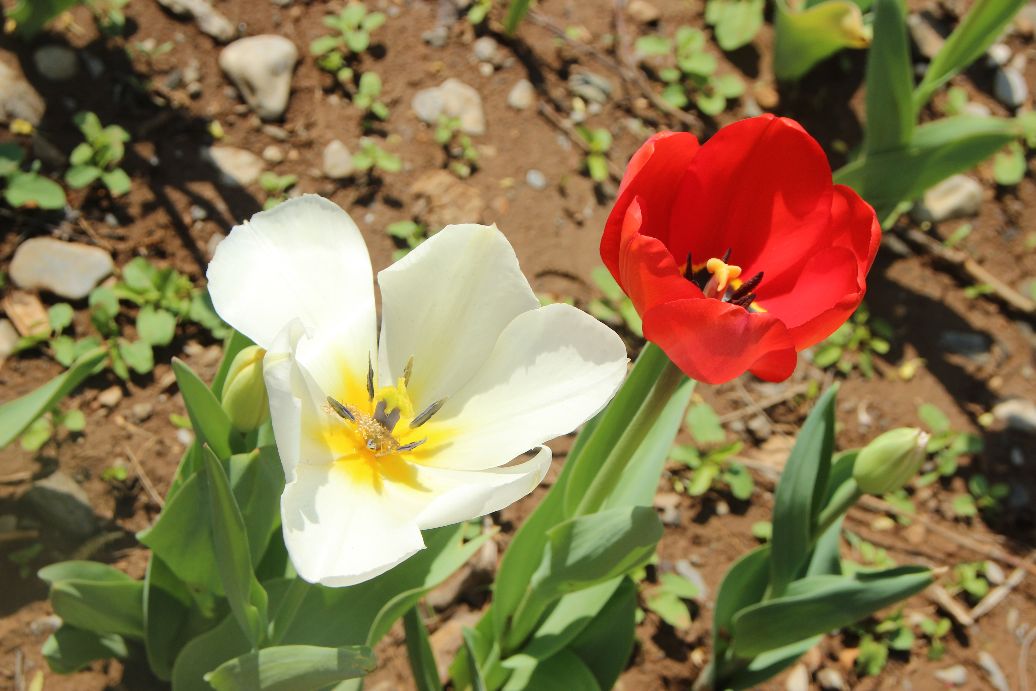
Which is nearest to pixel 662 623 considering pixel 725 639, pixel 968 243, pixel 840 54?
pixel 725 639

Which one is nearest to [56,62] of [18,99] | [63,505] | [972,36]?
[18,99]

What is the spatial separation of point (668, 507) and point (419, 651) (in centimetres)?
101

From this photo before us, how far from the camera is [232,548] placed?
1.16 meters

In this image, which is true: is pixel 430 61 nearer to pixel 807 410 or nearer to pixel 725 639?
pixel 807 410

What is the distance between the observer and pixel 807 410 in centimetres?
266

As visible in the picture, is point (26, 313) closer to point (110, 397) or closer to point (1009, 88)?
point (110, 397)

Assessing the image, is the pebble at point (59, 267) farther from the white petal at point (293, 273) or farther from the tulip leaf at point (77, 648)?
the white petal at point (293, 273)

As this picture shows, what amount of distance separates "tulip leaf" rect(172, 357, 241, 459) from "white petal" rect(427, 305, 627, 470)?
308mm

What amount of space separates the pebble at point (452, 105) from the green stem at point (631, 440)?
1522 mm

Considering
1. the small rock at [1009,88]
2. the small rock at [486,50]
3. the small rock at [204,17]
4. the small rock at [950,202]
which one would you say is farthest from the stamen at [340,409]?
the small rock at [1009,88]

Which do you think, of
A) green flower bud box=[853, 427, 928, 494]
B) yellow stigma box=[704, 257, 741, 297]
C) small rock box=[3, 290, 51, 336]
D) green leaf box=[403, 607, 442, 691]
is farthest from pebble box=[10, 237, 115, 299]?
green flower bud box=[853, 427, 928, 494]

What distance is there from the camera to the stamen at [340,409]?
115cm

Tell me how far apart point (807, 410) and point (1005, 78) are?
1.58 m

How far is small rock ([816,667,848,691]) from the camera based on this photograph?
89.3 inches
